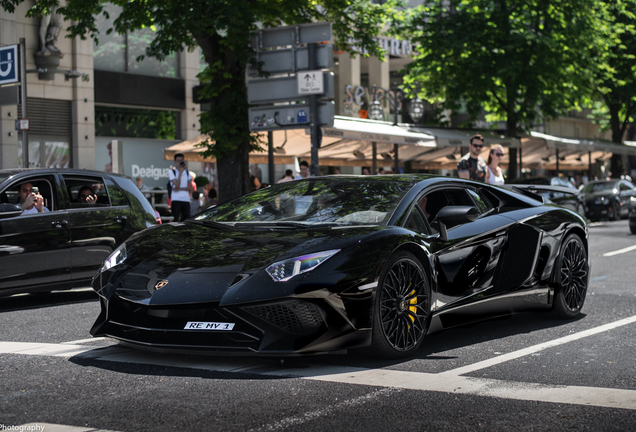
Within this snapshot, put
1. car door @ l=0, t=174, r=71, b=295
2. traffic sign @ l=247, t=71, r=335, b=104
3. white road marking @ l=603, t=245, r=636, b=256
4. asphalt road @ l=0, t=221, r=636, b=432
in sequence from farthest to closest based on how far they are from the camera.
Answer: traffic sign @ l=247, t=71, r=335, b=104 → white road marking @ l=603, t=245, r=636, b=256 → car door @ l=0, t=174, r=71, b=295 → asphalt road @ l=0, t=221, r=636, b=432

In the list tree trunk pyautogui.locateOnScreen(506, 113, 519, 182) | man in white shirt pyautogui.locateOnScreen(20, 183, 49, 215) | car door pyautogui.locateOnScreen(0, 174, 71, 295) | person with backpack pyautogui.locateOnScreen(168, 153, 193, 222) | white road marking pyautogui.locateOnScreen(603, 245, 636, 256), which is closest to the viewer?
car door pyautogui.locateOnScreen(0, 174, 71, 295)

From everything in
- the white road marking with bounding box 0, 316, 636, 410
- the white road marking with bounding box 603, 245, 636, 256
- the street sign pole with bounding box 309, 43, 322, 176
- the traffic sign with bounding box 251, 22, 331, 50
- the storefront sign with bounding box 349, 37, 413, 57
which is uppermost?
the storefront sign with bounding box 349, 37, 413, 57

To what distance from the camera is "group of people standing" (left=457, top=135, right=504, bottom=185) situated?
10.7 m

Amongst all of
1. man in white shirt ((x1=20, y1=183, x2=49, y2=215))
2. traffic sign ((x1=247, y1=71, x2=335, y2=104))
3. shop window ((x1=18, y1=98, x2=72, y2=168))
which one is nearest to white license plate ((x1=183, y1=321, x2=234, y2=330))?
man in white shirt ((x1=20, y1=183, x2=49, y2=215))

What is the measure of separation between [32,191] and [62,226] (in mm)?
469

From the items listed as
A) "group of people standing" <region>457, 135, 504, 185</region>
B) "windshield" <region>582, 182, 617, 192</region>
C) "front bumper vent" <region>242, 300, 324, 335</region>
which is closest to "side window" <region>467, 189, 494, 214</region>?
"front bumper vent" <region>242, 300, 324, 335</region>

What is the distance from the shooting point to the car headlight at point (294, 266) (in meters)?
4.79

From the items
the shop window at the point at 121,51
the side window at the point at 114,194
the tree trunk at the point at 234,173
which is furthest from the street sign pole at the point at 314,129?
the shop window at the point at 121,51

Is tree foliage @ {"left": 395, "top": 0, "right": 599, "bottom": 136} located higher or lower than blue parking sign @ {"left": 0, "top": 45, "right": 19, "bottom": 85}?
higher

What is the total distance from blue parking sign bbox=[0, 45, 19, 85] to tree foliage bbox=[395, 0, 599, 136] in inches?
605

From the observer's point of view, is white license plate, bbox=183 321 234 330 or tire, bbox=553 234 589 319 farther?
tire, bbox=553 234 589 319

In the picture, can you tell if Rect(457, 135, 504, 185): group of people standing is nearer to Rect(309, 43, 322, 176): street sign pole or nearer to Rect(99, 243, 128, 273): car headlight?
Rect(309, 43, 322, 176): street sign pole

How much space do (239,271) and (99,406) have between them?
1111mm

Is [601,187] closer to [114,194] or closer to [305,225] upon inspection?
[114,194]
